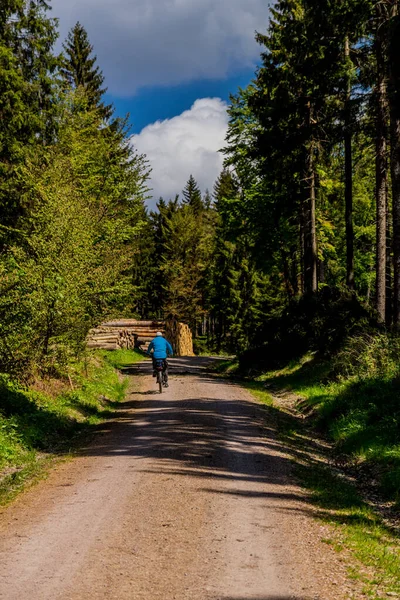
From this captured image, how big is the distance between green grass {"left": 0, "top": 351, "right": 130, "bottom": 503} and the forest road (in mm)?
644

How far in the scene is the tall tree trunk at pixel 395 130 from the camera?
42.9ft

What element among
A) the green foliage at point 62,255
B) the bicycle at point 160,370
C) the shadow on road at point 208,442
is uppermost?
the green foliage at point 62,255

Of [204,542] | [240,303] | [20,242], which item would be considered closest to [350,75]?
[20,242]

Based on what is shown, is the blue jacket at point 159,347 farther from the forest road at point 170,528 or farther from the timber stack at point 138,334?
the timber stack at point 138,334

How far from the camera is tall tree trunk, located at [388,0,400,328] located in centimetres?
1308

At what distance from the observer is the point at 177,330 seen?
148 ft

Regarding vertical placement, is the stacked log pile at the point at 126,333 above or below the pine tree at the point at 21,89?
below

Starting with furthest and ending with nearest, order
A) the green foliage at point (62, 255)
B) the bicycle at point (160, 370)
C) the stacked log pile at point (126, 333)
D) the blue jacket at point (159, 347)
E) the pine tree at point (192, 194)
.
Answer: the pine tree at point (192, 194) < the stacked log pile at point (126, 333) < the blue jacket at point (159, 347) < the bicycle at point (160, 370) < the green foliage at point (62, 255)

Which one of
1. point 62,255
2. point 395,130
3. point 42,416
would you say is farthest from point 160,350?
point 395,130

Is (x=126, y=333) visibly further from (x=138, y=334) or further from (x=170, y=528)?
(x=170, y=528)

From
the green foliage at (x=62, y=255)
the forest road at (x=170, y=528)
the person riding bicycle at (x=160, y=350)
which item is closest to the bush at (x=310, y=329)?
the person riding bicycle at (x=160, y=350)

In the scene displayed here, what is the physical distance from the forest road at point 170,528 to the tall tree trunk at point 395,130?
19.9 feet

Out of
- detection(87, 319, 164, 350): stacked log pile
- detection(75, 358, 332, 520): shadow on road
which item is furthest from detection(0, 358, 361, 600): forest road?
detection(87, 319, 164, 350): stacked log pile

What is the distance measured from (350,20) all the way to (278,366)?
530 inches
